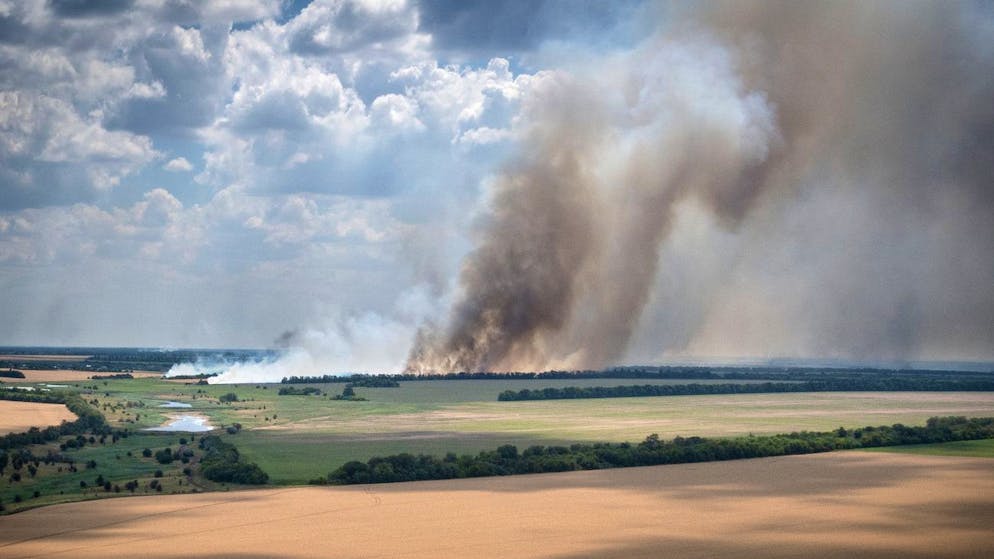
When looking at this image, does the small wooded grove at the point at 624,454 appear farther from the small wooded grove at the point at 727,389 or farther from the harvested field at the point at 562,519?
the small wooded grove at the point at 727,389

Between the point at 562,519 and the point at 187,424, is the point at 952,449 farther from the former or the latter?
the point at 187,424

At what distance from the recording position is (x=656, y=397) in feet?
327

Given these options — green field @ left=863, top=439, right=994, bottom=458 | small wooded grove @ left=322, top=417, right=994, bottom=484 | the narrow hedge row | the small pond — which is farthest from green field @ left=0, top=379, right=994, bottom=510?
green field @ left=863, top=439, right=994, bottom=458

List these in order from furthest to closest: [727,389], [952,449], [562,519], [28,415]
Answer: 1. [727,389]
2. [28,415]
3. [952,449]
4. [562,519]

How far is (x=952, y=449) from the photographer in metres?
53.3

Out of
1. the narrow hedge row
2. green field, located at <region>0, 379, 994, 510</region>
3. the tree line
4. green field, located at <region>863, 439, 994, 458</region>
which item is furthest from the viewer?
the tree line

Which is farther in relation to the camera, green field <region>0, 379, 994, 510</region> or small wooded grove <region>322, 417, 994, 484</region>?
green field <region>0, 379, 994, 510</region>

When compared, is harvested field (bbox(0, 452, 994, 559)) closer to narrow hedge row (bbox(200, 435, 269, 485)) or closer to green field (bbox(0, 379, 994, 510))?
narrow hedge row (bbox(200, 435, 269, 485))

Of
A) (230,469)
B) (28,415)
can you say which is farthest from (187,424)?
(230,469)

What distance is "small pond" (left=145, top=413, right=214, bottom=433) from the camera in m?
64.2

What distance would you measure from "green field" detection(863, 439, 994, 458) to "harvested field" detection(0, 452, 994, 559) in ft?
22.6

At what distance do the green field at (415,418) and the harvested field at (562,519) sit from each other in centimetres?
570

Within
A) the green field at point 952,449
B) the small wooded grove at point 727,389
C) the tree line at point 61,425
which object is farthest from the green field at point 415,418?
the green field at point 952,449

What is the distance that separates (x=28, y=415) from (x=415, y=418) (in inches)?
1018
